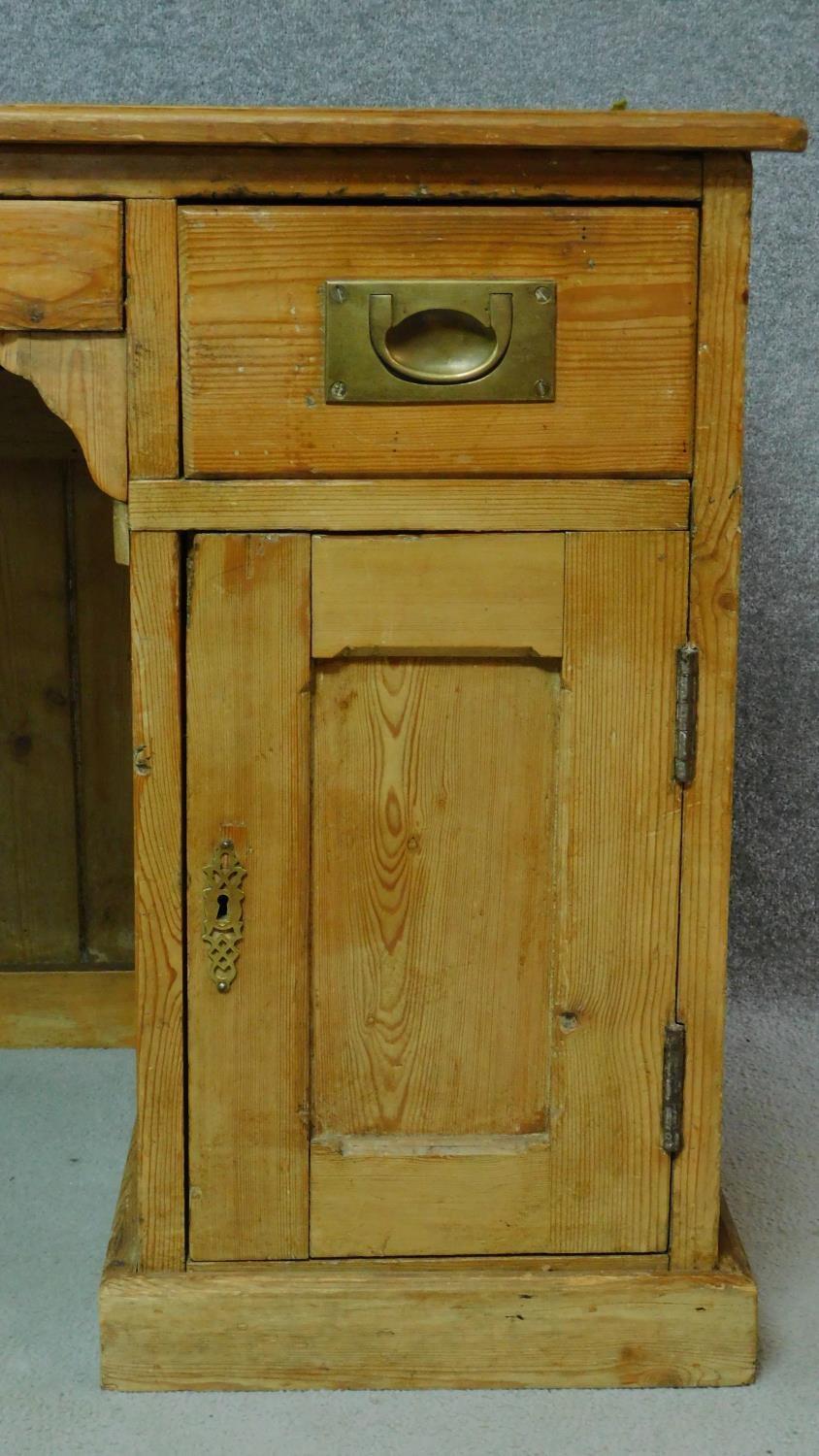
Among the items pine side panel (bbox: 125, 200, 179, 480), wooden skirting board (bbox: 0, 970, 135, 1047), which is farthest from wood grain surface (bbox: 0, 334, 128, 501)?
wooden skirting board (bbox: 0, 970, 135, 1047)

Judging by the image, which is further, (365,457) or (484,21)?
(484,21)

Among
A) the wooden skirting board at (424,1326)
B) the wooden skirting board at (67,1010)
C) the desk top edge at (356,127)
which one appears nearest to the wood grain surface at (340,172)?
the desk top edge at (356,127)

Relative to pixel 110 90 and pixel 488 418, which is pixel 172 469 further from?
pixel 110 90

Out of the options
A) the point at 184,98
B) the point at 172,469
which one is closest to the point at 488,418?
the point at 172,469

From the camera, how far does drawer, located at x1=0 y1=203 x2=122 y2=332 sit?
1096mm

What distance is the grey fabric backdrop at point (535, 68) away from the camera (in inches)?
68.1

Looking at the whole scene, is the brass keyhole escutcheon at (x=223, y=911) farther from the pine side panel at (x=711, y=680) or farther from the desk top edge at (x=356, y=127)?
the desk top edge at (x=356, y=127)

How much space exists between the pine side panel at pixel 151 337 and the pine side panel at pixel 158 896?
6 centimetres

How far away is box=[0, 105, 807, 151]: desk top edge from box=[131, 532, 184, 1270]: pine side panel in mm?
270

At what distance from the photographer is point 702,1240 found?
122 centimetres

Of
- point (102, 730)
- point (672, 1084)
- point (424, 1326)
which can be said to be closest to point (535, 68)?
point (102, 730)

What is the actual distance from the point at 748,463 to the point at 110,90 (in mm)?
825

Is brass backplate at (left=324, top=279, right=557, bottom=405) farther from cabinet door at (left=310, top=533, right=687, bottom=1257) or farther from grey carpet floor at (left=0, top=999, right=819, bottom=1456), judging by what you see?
grey carpet floor at (left=0, top=999, right=819, bottom=1456)

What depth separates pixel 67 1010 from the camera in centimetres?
179
